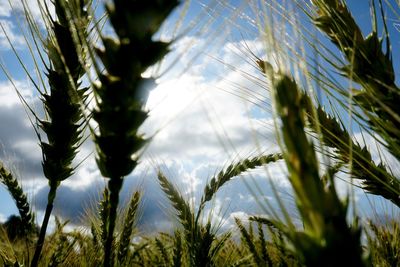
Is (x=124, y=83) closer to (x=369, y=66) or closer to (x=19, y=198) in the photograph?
(x=369, y=66)

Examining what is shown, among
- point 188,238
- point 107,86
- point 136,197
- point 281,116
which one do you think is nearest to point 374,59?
point 281,116

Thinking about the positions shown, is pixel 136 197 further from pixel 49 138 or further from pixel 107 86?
pixel 107 86

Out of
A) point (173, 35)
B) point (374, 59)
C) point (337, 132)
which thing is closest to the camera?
point (173, 35)

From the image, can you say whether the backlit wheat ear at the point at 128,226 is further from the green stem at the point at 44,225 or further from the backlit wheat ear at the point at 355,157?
the backlit wheat ear at the point at 355,157

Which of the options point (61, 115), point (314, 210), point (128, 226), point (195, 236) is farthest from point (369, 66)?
point (128, 226)

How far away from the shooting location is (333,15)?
1.40 meters

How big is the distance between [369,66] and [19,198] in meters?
1.99

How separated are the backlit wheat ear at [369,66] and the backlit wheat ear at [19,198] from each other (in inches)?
66.3

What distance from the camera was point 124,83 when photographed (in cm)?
75

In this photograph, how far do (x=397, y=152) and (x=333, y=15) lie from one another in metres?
0.57

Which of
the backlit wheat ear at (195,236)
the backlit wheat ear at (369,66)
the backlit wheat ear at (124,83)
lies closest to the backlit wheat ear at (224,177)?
the backlit wheat ear at (195,236)

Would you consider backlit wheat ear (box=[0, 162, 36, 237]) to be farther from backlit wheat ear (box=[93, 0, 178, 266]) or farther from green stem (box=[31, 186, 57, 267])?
backlit wheat ear (box=[93, 0, 178, 266])

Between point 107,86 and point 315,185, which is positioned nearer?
point 315,185

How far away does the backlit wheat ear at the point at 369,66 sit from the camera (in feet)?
3.80
